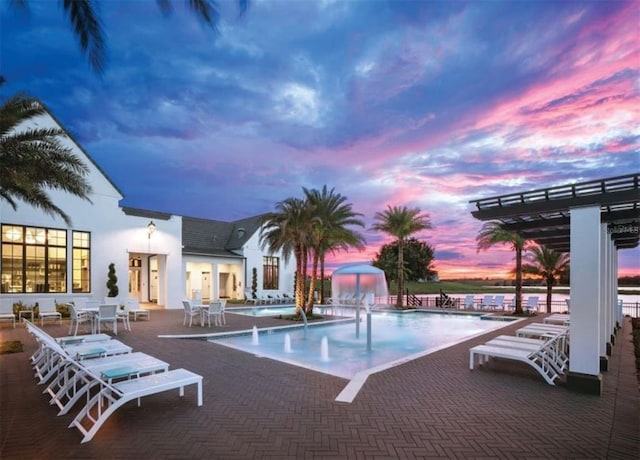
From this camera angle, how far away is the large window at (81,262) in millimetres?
18656

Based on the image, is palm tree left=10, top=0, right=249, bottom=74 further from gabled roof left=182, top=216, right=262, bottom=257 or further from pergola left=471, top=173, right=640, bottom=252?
gabled roof left=182, top=216, right=262, bottom=257

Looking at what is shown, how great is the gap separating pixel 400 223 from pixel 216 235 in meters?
15.9

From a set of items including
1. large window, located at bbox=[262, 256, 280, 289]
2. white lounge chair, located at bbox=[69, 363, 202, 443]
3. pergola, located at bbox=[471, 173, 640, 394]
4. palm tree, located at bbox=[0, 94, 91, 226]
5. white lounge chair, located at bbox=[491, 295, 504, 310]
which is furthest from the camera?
large window, located at bbox=[262, 256, 280, 289]

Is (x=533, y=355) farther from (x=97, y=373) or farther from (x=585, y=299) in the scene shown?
(x=97, y=373)

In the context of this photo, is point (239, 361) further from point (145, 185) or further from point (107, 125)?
point (145, 185)

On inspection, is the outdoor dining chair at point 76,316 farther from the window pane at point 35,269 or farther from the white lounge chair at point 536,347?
the white lounge chair at point 536,347

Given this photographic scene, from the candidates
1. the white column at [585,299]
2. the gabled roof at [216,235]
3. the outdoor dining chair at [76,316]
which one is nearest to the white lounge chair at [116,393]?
the white column at [585,299]

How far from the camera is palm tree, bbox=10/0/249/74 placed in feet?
11.7

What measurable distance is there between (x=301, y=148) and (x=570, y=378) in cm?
1856

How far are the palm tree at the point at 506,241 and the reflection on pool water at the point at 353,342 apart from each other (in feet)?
11.0

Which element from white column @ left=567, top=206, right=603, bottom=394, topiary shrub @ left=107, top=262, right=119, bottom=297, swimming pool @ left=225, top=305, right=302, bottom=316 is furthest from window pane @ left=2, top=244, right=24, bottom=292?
white column @ left=567, top=206, right=603, bottom=394

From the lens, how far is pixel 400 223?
25.6 m

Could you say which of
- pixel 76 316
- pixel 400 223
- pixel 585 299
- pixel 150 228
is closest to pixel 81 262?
pixel 150 228

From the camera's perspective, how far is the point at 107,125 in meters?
17.9
